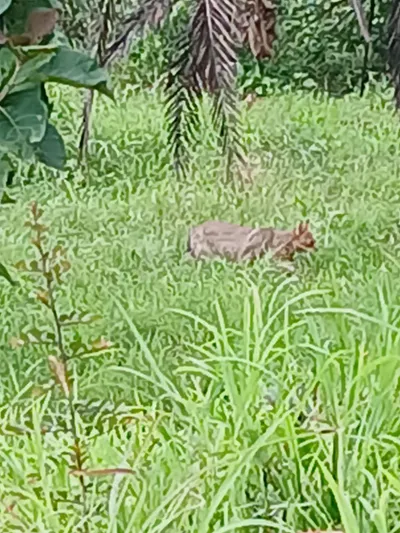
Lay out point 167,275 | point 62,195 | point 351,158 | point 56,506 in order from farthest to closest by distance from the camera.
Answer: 1. point 351,158
2. point 62,195
3. point 167,275
4. point 56,506

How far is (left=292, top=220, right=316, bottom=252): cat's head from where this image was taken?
10.9ft

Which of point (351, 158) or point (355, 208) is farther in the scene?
point (351, 158)

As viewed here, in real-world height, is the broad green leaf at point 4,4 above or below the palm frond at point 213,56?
above

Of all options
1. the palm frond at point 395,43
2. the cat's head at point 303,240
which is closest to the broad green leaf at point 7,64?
the palm frond at point 395,43

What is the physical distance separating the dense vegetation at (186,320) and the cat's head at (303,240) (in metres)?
0.04

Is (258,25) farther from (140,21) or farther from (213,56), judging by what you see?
(213,56)

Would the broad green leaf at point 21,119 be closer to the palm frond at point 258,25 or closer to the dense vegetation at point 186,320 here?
the dense vegetation at point 186,320

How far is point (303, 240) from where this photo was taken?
11.1 ft

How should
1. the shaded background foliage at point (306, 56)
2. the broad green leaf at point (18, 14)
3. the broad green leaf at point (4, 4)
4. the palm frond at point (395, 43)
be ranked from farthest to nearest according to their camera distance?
the shaded background foliage at point (306, 56) < the palm frond at point (395, 43) < the broad green leaf at point (18, 14) < the broad green leaf at point (4, 4)

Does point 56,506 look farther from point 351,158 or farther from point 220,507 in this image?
point 351,158

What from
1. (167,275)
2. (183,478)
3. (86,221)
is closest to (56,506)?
(183,478)

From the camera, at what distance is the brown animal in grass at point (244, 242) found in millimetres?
3301

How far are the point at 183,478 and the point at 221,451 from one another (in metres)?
0.07

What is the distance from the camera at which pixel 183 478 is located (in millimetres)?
1896
